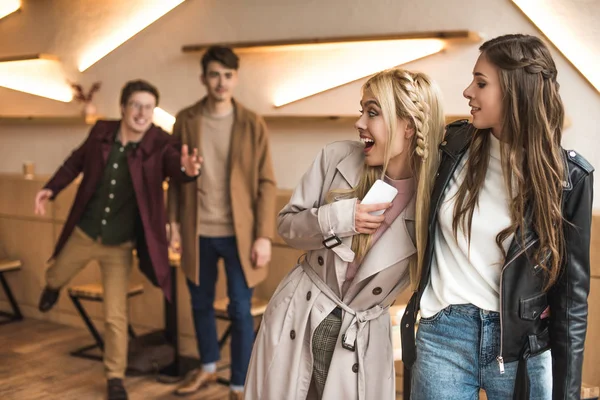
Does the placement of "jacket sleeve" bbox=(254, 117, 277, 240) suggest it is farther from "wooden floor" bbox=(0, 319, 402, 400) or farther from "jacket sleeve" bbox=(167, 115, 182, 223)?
"wooden floor" bbox=(0, 319, 402, 400)

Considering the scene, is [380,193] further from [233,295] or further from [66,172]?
[66,172]

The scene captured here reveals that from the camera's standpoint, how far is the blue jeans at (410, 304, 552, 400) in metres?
1.78

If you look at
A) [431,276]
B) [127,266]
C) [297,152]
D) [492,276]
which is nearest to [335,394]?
[431,276]

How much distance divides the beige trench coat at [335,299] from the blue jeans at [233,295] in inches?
59.9

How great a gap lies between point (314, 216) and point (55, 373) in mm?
2824

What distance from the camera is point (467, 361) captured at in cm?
181

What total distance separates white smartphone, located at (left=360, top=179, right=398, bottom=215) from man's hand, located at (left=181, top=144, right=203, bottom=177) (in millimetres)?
1548

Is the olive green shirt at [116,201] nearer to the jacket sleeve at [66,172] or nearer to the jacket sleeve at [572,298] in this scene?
the jacket sleeve at [66,172]

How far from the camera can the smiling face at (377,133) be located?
6.20 ft

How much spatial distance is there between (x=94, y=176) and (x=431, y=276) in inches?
90.7

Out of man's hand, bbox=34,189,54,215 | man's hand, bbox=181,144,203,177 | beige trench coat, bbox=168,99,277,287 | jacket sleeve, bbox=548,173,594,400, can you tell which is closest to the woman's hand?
jacket sleeve, bbox=548,173,594,400

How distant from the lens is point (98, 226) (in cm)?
372

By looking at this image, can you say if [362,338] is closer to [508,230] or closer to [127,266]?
[508,230]

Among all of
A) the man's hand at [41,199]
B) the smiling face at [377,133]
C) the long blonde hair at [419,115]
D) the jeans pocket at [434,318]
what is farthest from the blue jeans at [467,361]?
the man's hand at [41,199]
